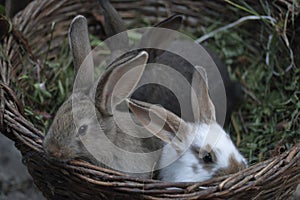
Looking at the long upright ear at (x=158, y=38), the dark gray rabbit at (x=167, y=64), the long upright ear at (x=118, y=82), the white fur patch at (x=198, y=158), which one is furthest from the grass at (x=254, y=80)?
the long upright ear at (x=118, y=82)

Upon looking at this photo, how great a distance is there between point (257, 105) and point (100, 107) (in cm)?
129

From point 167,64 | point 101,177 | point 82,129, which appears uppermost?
point 167,64

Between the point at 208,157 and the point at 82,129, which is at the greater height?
the point at 208,157

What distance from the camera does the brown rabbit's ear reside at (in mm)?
2072

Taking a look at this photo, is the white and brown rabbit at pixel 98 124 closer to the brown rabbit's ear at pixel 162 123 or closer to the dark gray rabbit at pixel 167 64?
the brown rabbit's ear at pixel 162 123

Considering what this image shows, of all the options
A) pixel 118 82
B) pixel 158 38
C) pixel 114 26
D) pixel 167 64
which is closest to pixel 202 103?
pixel 118 82

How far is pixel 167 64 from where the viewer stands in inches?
105

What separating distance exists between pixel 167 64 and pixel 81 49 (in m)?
0.56

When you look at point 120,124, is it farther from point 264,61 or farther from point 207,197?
point 264,61

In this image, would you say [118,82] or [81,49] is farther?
[81,49]

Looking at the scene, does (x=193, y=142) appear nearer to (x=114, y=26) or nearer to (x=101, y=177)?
(x=101, y=177)

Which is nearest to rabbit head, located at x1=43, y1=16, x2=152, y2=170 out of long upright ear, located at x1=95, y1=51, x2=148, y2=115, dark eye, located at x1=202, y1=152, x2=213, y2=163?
long upright ear, located at x1=95, y1=51, x2=148, y2=115

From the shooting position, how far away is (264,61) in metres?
3.20

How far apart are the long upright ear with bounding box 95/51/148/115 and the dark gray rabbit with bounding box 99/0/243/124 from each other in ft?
1.50
